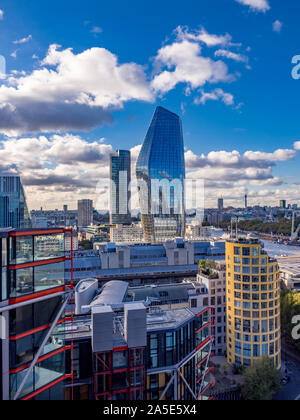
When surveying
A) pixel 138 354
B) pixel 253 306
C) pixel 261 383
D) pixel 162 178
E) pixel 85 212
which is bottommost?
pixel 261 383

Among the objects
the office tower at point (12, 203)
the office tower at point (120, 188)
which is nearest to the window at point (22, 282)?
the office tower at point (12, 203)

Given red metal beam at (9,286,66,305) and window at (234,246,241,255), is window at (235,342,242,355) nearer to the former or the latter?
window at (234,246,241,255)

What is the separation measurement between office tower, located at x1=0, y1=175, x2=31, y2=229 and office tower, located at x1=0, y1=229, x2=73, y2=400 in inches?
1424

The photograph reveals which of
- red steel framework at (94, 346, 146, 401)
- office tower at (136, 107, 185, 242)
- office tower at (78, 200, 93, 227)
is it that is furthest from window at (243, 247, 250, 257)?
office tower at (78, 200, 93, 227)

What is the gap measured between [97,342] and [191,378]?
328 centimetres

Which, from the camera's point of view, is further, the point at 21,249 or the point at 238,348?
the point at 238,348

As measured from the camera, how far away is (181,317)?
764 centimetres

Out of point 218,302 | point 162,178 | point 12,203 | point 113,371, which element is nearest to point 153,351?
point 113,371

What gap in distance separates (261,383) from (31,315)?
10287 millimetres

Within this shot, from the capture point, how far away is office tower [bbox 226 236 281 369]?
12.6 m

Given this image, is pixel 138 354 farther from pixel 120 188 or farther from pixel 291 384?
pixel 120 188

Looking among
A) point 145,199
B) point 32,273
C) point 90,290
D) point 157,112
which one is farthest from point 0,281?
point 157,112

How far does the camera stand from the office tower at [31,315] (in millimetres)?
4211

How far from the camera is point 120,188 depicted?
269 ft
